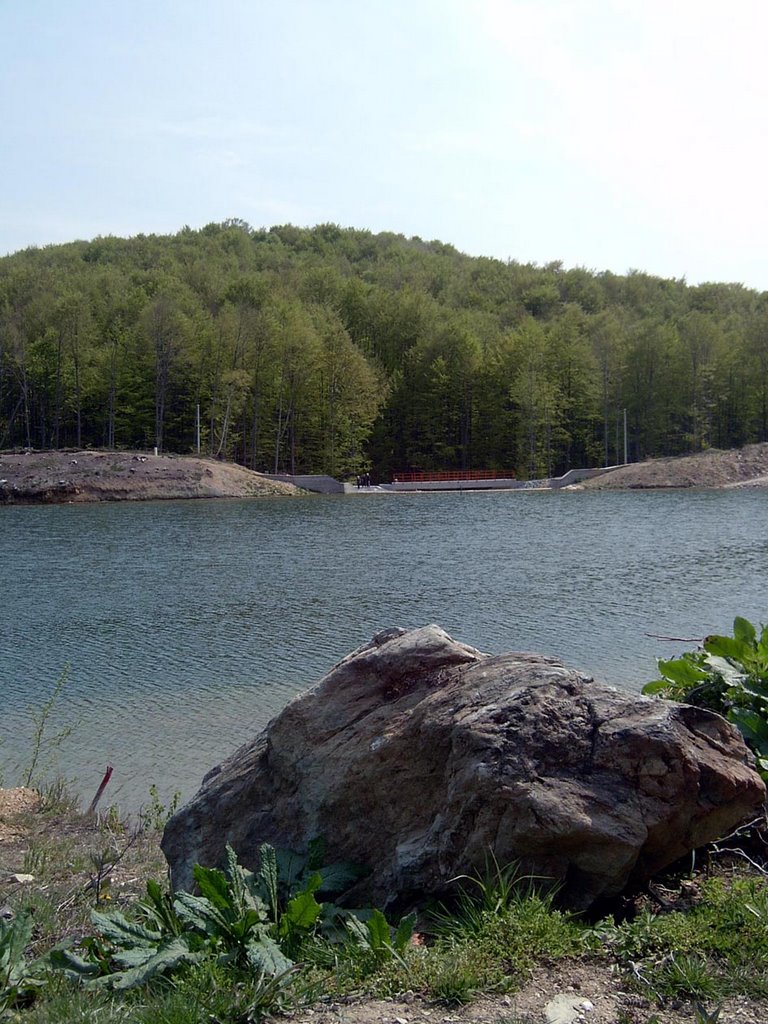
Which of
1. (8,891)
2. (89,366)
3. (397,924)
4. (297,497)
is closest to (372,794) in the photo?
(397,924)

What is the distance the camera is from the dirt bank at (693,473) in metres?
76.6

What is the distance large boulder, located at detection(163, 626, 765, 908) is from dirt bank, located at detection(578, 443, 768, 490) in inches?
2884

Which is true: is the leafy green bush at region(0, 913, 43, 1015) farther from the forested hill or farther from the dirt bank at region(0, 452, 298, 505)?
the forested hill

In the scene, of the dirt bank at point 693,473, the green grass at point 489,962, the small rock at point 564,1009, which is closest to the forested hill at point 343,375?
the dirt bank at point 693,473

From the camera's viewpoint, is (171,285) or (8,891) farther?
(171,285)

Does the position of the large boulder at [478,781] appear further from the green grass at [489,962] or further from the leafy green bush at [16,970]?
the leafy green bush at [16,970]

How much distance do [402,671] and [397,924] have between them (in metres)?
1.57

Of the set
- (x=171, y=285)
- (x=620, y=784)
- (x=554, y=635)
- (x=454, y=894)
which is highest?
(x=171, y=285)

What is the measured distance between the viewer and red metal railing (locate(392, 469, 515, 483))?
87.0m

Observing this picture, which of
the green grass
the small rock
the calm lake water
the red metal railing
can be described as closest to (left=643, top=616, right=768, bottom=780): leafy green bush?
the green grass

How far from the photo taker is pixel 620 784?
14.6 ft

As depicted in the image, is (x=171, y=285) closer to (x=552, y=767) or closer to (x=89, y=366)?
(x=89, y=366)

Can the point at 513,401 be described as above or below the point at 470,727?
above

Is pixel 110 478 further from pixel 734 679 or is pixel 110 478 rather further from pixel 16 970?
pixel 16 970
